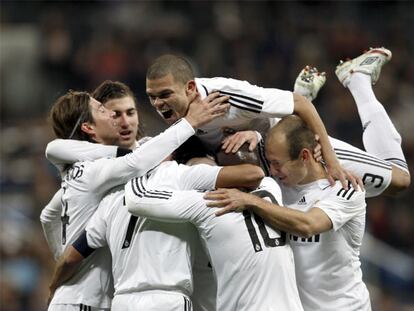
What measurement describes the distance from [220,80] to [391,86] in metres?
6.93

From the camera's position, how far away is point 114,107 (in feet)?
18.9

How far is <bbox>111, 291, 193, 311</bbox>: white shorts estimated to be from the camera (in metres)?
5.11

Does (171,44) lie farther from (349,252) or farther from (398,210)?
(349,252)

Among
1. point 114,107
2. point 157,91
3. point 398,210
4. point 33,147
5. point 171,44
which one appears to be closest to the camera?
point 157,91

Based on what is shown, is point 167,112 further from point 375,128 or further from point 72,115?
point 375,128

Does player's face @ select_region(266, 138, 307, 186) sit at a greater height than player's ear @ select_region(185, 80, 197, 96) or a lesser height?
lesser

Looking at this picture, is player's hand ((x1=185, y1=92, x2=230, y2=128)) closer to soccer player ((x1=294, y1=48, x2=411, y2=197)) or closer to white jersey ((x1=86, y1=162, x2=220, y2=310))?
white jersey ((x1=86, y1=162, x2=220, y2=310))

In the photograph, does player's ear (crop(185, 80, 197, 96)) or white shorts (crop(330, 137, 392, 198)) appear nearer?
player's ear (crop(185, 80, 197, 96))

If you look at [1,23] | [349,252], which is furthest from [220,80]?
[1,23]

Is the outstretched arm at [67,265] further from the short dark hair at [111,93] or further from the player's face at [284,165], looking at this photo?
the player's face at [284,165]

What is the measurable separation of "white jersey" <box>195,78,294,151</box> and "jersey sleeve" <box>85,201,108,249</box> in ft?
2.11

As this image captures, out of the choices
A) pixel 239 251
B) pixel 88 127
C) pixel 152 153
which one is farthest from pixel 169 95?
pixel 239 251

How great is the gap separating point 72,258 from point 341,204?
4.48 feet

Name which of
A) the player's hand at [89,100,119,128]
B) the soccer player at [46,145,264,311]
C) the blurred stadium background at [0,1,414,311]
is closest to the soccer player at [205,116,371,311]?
the soccer player at [46,145,264,311]
